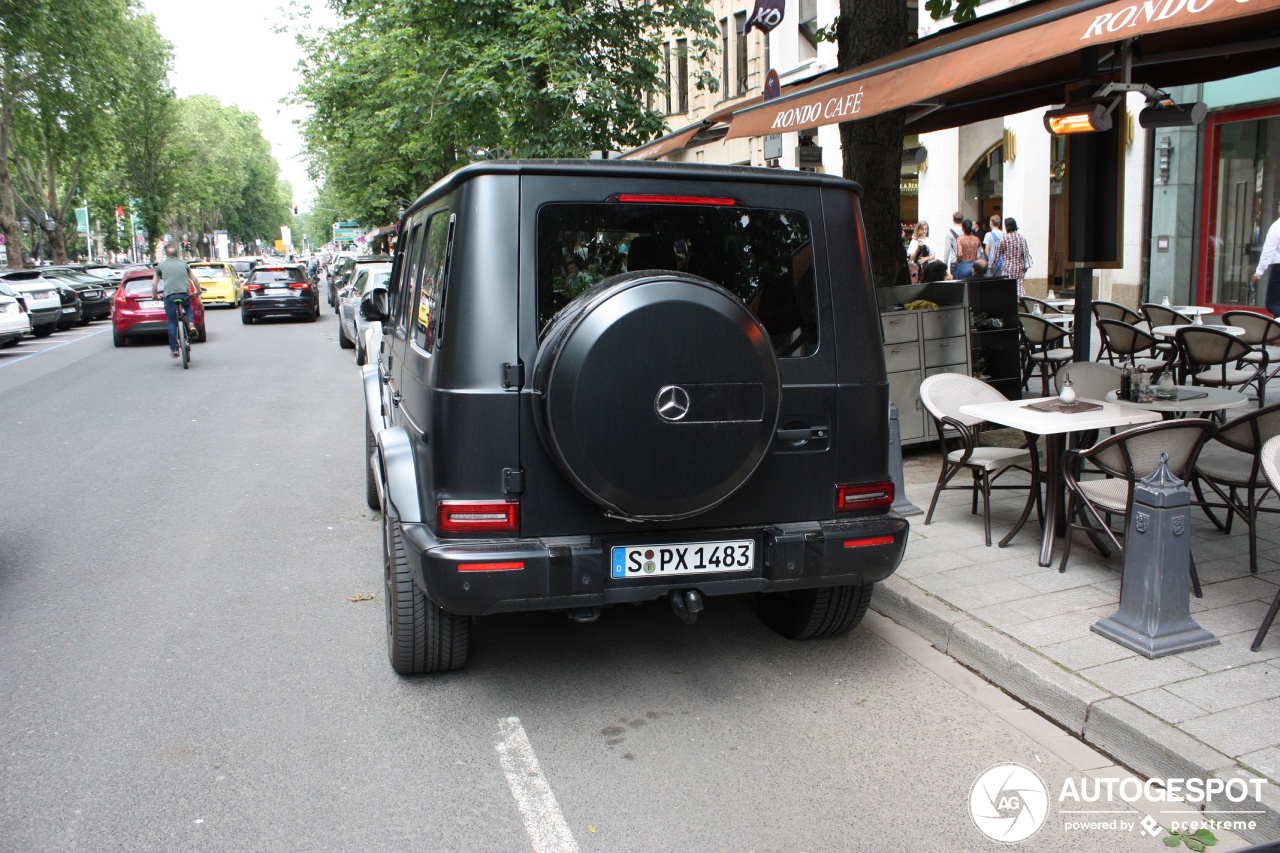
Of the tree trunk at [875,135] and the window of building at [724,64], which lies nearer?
the tree trunk at [875,135]

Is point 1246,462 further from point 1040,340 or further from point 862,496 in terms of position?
point 1040,340

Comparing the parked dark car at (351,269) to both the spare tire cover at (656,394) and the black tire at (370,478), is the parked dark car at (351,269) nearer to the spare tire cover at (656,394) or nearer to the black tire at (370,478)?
the black tire at (370,478)

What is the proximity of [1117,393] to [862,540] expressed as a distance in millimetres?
2703

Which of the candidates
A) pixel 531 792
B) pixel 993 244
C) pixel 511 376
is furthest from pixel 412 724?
pixel 993 244

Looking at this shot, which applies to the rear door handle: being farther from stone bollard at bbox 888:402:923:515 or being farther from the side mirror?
the side mirror

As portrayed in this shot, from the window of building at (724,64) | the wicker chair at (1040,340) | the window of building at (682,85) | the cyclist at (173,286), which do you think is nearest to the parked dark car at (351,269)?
Result: the cyclist at (173,286)

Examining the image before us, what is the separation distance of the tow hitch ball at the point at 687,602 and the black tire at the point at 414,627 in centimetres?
95

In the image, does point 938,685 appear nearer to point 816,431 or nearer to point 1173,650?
point 1173,650

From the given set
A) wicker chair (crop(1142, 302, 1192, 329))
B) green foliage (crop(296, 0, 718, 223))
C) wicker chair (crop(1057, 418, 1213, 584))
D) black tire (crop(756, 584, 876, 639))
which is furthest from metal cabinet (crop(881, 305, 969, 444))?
green foliage (crop(296, 0, 718, 223))

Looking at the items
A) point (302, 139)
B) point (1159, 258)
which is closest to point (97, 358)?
point (1159, 258)

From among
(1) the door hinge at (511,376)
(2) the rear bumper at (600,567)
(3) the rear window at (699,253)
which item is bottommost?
(2) the rear bumper at (600,567)

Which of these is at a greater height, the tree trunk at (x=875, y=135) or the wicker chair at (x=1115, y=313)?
the tree trunk at (x=875, y=135)

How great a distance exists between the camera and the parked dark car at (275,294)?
25.9 metres

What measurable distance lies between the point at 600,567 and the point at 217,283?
107ft
